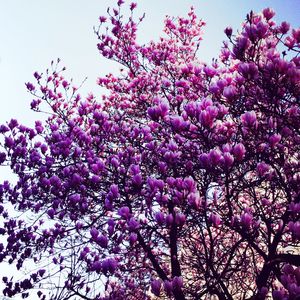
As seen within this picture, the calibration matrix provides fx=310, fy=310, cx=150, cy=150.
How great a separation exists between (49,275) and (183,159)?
4.04m

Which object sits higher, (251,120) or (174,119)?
(174,119)

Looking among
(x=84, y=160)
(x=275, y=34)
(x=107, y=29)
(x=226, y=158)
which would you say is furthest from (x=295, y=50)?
(x=107, y=29)

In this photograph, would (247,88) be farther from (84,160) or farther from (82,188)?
(84,160)

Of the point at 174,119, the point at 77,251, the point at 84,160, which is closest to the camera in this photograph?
the point at 174,119

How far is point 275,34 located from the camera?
12.3ft

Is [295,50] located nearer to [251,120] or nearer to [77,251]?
[251,120]

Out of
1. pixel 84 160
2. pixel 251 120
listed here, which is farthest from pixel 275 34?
pixel 84 160

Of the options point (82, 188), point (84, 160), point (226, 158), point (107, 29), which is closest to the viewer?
point (226, 158)

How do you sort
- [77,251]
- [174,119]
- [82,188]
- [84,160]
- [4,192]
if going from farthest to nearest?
[4,192] < [77,251] < [84,160] < [82,188] < [174,119]

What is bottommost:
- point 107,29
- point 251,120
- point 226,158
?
point 226,158

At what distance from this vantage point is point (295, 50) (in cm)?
335

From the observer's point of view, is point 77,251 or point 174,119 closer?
Result: point 174,119

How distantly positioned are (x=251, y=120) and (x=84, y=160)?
3.35m

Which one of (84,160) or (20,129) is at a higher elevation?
(20,129)
